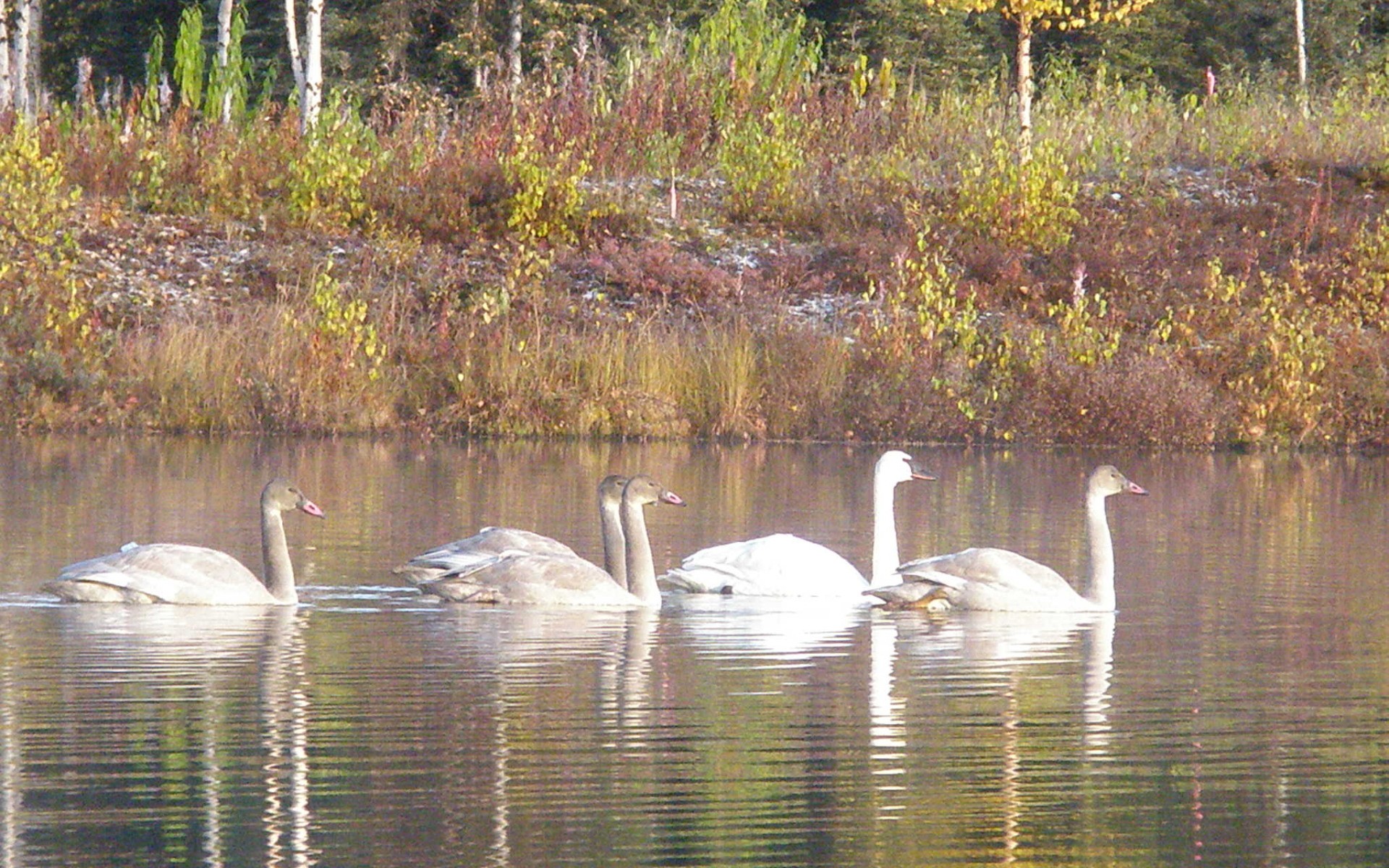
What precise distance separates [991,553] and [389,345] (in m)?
14.2

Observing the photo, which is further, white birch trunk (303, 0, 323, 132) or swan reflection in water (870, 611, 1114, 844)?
white birch trunk (303, 0, 323, 132)

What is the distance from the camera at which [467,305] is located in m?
27.0

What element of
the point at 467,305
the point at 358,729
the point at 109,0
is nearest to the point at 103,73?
the point at 109,0

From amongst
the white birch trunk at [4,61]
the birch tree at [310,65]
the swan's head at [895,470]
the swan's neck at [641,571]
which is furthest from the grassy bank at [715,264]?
the swan's neck at [641,571]

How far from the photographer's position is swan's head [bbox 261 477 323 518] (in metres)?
12.5

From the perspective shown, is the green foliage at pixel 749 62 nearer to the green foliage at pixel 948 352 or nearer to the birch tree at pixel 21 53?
the green foliage at pixel 948 352

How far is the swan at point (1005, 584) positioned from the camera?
12.4m

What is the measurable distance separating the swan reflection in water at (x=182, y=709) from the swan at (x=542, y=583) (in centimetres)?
94

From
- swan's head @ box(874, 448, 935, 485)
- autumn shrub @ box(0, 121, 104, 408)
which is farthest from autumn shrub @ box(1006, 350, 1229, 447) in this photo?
swan's head @ box(874, 448, 935, 485)

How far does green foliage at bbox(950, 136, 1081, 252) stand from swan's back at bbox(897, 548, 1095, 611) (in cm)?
1609

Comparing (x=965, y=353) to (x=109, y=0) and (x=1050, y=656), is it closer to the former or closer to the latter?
(x=1050, y=656)

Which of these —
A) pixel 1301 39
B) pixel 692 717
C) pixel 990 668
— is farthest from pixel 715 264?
pixel 692 717

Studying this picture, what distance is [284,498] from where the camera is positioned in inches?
497

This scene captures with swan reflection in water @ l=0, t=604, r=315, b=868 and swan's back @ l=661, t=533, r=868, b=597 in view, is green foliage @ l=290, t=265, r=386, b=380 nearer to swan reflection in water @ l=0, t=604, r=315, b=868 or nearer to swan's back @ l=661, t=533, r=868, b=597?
swan's back @ l=661, t=533, r=868, b=597
